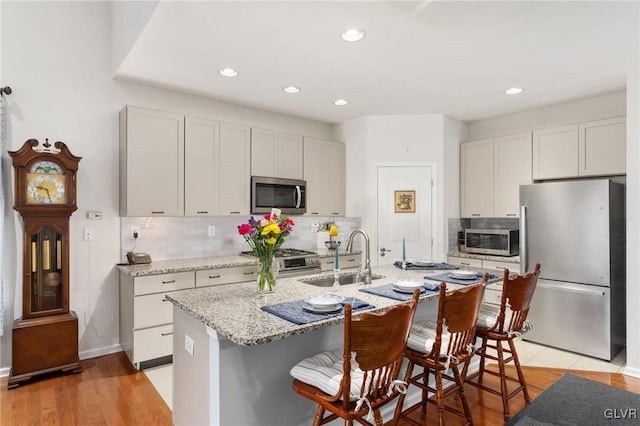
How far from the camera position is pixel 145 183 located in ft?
11.5

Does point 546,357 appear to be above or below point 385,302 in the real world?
below

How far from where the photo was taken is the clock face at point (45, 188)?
300cm

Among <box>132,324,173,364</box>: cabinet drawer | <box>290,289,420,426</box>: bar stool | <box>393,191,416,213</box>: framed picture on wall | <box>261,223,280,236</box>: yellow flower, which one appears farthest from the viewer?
<box>393,191,416,213</box>: framed picture on wall

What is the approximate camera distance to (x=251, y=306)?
2.03 metres

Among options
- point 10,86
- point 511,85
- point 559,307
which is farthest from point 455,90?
point 10,86

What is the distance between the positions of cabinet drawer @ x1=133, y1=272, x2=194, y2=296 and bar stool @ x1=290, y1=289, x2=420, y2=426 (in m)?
2.00

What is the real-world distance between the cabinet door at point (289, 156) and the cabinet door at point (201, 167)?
0.82m

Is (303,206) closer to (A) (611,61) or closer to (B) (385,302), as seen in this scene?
(B) (385,302)

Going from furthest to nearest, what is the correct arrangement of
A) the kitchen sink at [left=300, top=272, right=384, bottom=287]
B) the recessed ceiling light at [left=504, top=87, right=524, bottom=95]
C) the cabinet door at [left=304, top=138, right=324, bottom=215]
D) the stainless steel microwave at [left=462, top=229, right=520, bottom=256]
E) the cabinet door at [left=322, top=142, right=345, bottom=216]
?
1. the cabinet door at [left=322, top=142, right=345, bottom=216]
2. the cabinet door at [left=304, top=138, right=324, bottom=215]
3. the stainless steel microwave at [left=462, top=229, right=520, bottom=256]
4. the recessed ceiling light at [left=504, top=87, right=524, bottom=95]
5. the kitchen sink at [left=300, top=272, right=384, bottom=287]

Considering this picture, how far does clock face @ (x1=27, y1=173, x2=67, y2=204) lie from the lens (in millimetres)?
2996

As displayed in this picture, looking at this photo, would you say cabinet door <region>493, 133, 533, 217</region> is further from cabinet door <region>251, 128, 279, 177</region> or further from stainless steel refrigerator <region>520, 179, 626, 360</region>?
cabinet door <region>251, 128, 279, 177</region>

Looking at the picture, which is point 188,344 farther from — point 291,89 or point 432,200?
point 432,200

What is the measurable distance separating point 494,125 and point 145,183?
4.40m

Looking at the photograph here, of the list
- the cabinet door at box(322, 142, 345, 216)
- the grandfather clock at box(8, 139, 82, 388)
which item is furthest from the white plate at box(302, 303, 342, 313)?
the cabinet door at box(322, 142, 345, 216)
